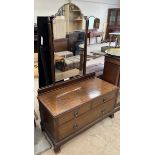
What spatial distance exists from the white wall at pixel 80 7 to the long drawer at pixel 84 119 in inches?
98.2

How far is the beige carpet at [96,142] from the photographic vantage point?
64.2 inches

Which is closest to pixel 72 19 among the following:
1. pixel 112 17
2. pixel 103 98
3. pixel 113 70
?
pixel 113 70

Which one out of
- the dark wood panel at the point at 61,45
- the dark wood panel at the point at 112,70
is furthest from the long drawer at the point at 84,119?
the dark wood panel at the point at 61,45

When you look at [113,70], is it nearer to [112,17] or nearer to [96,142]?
[96,142]

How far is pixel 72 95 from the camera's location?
1713 millimetres

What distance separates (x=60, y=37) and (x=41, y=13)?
367 centimetres

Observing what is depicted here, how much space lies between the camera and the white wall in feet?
15.6

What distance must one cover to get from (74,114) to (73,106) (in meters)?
0.10

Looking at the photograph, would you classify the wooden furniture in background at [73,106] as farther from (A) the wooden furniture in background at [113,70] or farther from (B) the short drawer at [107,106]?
(A) the wooden furniture in background at [113,70]

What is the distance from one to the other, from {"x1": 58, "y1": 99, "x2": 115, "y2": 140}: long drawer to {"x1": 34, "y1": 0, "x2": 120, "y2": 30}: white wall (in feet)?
8.18
